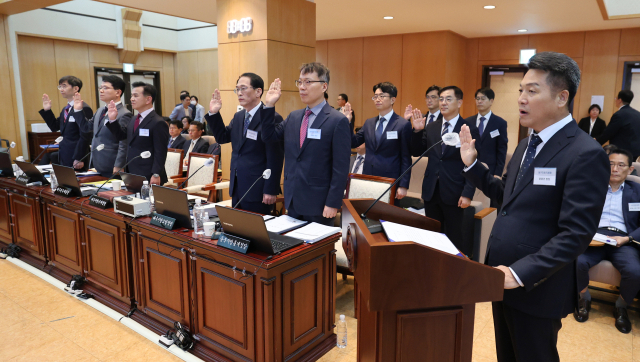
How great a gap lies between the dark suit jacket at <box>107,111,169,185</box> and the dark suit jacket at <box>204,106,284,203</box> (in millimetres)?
765

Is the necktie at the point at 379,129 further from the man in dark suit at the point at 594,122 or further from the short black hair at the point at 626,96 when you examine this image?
the man in dark suit at the point at 594,122

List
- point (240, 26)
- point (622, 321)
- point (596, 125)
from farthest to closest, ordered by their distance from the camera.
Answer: point (596, 125) → point (240, 26) → point (622, 321)

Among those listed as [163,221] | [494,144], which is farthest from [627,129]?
[163,221]

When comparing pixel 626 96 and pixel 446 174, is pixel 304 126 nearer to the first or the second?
pixel 446 174

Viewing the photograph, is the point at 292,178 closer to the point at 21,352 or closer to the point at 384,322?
the point at 384,322

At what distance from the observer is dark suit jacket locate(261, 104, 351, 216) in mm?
2668

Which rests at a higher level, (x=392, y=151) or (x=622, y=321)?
(x=392, y=151)

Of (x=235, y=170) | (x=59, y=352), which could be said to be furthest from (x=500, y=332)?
(x=59, y=352)

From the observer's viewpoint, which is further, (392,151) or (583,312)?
(392,151)

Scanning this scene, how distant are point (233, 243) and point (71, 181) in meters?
1.85

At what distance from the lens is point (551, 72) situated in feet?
4.40

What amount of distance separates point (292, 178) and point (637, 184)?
2520mm

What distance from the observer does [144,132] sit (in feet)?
11.7

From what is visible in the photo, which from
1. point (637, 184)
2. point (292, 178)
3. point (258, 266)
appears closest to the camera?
point (258, 266)
